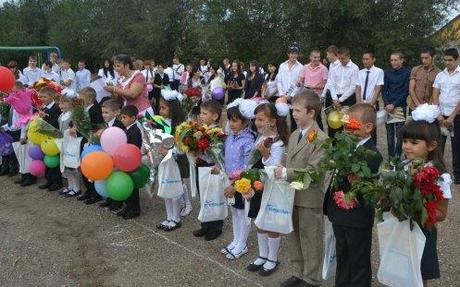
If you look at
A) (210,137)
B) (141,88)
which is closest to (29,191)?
(141,88)

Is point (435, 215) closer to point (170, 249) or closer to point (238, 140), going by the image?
point (238, 140)

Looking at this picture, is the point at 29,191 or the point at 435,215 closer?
the point at 435,215

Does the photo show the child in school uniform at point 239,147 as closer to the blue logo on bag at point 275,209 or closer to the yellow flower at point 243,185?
the blue logo on bag at point 275,209

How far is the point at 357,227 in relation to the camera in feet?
11.0

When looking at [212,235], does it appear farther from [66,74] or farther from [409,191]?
[66,74]

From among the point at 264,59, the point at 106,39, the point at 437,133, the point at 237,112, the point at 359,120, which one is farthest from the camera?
the point at 106,39

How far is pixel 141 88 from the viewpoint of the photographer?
20.4 ft

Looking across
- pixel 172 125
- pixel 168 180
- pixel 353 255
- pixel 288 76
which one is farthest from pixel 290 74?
pixel 353 255

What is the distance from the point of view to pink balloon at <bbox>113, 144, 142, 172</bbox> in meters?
5.20

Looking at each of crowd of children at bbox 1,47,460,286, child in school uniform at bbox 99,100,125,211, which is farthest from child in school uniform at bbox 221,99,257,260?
child in school uniform at bbox 99,100,125,211

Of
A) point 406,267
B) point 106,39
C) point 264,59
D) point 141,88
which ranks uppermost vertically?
point 106,39

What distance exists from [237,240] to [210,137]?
1.05 meters

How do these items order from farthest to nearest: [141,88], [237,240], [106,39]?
[106,39], [141,88], [237,240]

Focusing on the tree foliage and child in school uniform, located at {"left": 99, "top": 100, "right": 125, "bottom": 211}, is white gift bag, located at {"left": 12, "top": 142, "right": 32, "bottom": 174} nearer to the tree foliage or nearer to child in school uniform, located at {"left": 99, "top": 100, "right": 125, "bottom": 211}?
child in school uniform, located at {"left": 99, "top": 100, "right": 125, "bottom": 211}
